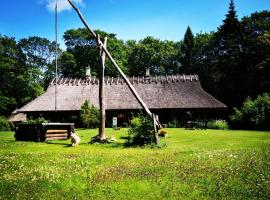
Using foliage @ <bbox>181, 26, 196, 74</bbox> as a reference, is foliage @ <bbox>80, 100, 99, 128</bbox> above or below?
below

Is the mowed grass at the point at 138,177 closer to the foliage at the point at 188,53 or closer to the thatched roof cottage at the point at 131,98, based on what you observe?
the thatched roof cottage at the point at 131,98

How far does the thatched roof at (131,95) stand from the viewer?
135 feet

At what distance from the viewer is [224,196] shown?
725cm

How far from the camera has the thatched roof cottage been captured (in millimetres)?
41062

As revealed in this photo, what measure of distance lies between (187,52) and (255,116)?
38.3m

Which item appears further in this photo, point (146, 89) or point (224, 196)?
point (146, 89)

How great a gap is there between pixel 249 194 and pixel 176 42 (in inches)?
3159

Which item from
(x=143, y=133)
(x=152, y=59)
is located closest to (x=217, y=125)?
(x=143, y=133)

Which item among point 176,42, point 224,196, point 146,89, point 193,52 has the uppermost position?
point 176,42

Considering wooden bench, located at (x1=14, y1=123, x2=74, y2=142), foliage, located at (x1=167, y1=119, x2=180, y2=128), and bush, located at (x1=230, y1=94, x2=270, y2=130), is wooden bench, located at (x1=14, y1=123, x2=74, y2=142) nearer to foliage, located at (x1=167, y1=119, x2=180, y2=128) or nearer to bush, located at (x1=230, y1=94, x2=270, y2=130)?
foliage, located at (x1=167, y1=119, x2=180, y2=128)

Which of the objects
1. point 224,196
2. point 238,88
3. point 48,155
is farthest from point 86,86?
point 224,196

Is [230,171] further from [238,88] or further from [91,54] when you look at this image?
[91,54]

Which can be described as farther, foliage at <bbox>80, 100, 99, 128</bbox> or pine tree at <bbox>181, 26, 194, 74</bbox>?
pine tree at <bbox>181, 26, 194, 74</bbox>

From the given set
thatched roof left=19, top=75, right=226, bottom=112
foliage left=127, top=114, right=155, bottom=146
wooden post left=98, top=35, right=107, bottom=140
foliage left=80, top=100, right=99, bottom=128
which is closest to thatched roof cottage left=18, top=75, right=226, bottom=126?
thatched roof left=19, top=75, right=226, bottom=112
